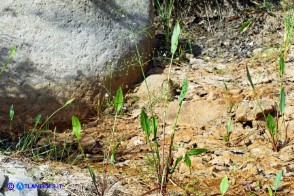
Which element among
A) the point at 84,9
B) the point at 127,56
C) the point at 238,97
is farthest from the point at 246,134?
the point at 84,9

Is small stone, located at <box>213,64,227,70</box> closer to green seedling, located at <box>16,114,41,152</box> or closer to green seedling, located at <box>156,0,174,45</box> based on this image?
green seedling, located at <box>156,0,174,45</box>

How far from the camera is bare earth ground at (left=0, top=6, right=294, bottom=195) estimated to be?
2.89 meters

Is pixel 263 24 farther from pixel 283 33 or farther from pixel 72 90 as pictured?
pixel 72 90

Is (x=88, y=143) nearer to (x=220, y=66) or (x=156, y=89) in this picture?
(x=156, y=89)

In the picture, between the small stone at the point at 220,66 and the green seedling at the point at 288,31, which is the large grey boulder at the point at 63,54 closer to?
the small stone at the point at 220,66

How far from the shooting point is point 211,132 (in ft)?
11.2

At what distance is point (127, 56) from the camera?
3.77m

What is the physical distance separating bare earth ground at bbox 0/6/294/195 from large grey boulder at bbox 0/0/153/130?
0.18m

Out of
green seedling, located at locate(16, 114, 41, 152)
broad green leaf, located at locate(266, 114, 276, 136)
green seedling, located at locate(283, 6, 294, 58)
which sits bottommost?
green seedling, located at locate(16, 114, 41, 152)

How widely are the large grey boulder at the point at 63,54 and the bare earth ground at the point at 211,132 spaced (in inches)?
7.0

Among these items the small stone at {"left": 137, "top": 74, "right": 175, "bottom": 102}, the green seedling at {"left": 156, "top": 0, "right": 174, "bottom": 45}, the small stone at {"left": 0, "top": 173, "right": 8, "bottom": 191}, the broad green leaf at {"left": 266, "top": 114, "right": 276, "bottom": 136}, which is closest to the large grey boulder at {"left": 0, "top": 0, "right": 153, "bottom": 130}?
the small stone at {"left": 137, "top": 74, "right": 175, "bottom": 102}

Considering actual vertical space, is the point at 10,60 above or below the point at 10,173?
above

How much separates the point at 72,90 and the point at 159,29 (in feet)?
3.85

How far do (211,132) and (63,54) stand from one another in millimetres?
902
